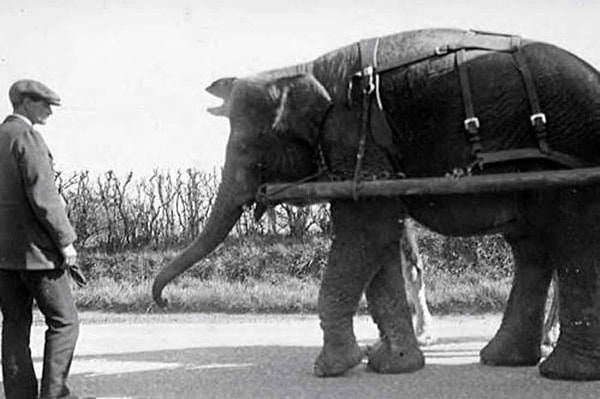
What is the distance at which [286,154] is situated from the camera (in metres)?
8.03

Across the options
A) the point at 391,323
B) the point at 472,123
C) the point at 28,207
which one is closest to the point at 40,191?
the point at 28,207

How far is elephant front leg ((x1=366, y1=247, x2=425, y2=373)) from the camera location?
786 cm

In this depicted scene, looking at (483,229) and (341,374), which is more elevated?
(483,229)

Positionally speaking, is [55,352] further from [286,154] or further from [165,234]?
[165,234]

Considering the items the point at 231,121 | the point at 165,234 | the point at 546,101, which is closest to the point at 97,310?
the point at 165,234

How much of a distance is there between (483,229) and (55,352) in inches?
124

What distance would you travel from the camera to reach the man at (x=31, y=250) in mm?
6840

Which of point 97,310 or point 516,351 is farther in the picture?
point 97,310

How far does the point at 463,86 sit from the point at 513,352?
2.07 metres

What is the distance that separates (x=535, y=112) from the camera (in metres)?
7.30

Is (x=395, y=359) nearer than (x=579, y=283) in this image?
No

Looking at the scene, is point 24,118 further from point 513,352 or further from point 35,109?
point 513,352

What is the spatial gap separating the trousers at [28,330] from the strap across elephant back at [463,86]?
7.27ft

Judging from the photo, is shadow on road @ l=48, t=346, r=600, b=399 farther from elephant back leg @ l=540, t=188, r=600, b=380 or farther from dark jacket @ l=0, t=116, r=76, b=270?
dark jacket @ l=0, t=116, r=76, b=270
